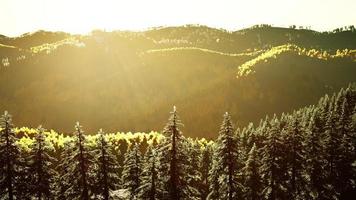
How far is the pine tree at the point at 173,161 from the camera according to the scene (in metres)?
34.1

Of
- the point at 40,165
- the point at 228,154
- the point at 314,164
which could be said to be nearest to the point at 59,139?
the point at 40,165

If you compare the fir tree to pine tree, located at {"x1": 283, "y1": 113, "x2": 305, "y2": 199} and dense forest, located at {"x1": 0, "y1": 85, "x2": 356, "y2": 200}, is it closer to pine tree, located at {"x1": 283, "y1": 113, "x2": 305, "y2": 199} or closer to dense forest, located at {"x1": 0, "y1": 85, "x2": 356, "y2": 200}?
dense forest, located at {"x1": 0, "y1": 85, "x2": 356, "y2": 200}

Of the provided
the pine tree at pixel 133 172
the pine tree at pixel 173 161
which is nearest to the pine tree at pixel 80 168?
the pine tree at pixel 173 161

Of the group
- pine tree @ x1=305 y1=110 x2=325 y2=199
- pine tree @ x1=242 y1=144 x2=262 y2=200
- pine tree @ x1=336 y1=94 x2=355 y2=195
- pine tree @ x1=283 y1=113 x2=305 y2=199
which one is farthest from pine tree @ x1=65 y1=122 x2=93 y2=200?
pine tree @ x1=336 y1=94 x2=355 y2=195

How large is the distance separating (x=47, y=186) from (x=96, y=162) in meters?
5.88

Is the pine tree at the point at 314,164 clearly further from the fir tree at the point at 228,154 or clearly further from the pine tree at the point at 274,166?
the fir tree at the point at 228,154

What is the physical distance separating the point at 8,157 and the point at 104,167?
294 inches

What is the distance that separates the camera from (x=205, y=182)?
75.6 meters

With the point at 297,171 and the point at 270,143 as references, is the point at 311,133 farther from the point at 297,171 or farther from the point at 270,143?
the point at 270,143

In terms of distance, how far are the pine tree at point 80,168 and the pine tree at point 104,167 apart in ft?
3.53

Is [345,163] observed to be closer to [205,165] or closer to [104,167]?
[205,165]

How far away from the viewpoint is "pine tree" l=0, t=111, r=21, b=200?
3409 centimetres

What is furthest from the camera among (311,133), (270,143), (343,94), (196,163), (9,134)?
(343,94)

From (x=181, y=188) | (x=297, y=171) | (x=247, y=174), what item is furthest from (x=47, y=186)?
(x=297, y=171)
